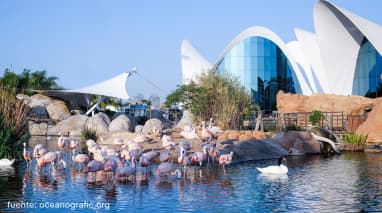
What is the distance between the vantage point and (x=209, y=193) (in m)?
10.6


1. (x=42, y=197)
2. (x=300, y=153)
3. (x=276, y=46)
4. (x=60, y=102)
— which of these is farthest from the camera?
(x=276, y=46)

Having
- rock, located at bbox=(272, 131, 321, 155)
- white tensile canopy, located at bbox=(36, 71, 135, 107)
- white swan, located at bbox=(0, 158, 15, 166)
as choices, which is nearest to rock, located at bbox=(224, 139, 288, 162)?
rock, located at bbox=(272, 131, 321, 155)

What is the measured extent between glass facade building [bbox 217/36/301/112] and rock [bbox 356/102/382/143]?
73.0 ft

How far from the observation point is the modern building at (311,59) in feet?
129

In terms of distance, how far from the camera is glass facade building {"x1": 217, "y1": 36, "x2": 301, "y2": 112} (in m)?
48.2

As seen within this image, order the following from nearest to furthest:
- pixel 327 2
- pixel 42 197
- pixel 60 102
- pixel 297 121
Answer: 1. pixel 42 197
2. pixel 297 121
3. pixel 327 2
4. pixel 60 102

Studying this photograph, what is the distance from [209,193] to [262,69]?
38357 mm

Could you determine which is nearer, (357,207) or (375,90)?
(357,207)

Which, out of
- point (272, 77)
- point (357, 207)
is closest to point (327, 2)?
point (272, 77)

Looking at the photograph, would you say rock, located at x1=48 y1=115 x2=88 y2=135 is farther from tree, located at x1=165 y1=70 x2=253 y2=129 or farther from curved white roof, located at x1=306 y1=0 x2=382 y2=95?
curved white roof, located at x1=306 y1=0 x2=382 y2=95

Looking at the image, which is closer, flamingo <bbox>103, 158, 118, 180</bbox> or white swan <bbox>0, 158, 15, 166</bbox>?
flamingo <bbox>103, 158, 118, 180</bbox>

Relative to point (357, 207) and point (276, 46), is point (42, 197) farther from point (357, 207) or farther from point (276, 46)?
point (276, 46)

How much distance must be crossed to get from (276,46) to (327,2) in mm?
9626

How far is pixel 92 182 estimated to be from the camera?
38.9 feet
